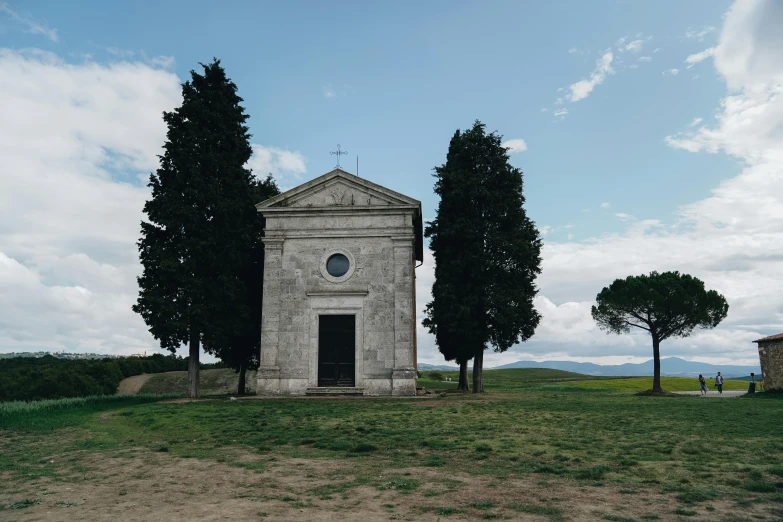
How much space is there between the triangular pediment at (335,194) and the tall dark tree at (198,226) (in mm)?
2087

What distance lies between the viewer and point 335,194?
2469 centimetres

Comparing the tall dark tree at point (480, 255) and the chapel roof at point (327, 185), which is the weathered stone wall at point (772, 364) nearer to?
the tall dark tree at point (480, 255)

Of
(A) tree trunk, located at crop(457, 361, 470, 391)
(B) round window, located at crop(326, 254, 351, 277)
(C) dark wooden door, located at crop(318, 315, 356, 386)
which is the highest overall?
(B) round window, located at crop(326, 254, 351, 277)

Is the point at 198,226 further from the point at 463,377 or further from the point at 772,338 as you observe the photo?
the point at 772,338

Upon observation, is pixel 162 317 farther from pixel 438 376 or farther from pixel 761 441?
pixel 438 376

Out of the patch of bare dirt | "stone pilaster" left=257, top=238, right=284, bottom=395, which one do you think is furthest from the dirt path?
the patch of bare dirt

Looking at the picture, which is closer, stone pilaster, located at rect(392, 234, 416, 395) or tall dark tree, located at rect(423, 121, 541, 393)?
stone pilaster, located at rect(392, 234, 416, 395)

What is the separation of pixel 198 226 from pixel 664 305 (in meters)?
28.9

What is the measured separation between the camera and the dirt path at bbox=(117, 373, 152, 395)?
3472 cm

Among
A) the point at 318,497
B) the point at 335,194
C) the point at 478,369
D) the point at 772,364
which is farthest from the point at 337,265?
the point at 772,364

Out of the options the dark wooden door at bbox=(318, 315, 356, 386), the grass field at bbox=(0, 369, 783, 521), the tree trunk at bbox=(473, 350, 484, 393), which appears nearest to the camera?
the grass field at bbox=(0, 369, 783, 521)

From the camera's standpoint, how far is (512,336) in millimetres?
27734

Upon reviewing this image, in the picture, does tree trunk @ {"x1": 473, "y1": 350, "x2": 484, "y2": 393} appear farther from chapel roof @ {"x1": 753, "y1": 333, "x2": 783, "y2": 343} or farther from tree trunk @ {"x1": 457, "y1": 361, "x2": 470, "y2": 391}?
chapel roof @ {"x1": 753, "y1": 333, "x2": 783, "y2": 343}

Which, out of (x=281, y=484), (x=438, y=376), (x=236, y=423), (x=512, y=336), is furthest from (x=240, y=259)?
(x=438, y=376)
